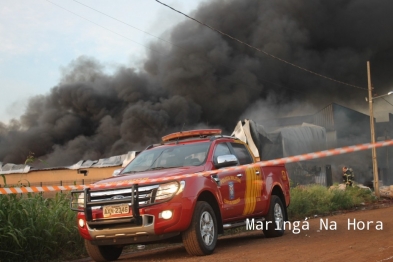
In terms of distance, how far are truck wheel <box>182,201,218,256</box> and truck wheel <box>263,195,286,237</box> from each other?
1919mm

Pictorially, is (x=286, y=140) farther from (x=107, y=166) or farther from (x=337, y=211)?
(x=107, y=166)

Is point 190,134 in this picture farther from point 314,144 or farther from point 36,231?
point 314,144

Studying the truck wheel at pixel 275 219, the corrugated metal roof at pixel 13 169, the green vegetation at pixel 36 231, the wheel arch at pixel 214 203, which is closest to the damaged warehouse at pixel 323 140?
the truck wheel at pixel 275 219

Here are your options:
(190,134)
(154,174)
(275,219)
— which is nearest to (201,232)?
(154,174)

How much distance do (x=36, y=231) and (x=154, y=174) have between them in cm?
212

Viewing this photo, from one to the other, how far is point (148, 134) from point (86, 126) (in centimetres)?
963

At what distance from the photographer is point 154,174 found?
6887 mm

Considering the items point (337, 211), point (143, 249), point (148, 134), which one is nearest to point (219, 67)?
point (148, 134)

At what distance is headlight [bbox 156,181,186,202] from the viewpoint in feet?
21.4

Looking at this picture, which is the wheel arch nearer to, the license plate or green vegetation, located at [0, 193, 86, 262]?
the license plate

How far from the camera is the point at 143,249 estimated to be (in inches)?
349

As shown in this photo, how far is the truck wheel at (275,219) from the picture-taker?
875cm

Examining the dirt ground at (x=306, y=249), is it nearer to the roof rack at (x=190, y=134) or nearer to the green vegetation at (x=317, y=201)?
the roof rack at (x=190, y=134)

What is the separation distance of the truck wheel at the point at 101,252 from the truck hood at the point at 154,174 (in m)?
0.88
